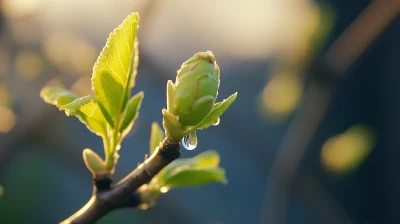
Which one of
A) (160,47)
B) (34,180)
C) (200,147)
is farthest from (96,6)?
(34,180)

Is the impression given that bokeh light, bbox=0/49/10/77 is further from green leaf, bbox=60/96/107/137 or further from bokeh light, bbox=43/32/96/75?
green leaf, bbox=60/96/107/137

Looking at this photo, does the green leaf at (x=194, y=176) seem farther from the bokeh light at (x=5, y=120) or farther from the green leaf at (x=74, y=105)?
the bokeh light at (x=5, y=120)

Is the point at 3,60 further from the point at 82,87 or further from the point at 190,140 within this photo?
the point at 190,140

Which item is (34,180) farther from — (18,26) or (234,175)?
(18,26)

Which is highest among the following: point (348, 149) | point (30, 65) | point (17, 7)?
point (17, 7)

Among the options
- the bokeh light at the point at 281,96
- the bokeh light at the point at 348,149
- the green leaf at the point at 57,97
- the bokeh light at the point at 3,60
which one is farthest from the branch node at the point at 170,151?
the bokeh light at the point at 3,60

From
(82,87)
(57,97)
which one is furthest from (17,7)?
(57,97)
